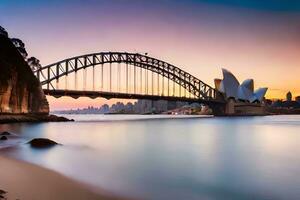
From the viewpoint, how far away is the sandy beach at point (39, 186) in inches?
439

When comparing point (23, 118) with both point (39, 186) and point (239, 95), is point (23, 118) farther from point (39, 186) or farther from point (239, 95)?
point (239, 95)

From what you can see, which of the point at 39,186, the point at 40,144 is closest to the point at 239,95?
the point at 40,144

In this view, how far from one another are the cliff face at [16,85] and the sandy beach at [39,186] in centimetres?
4485

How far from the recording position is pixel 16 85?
216ft

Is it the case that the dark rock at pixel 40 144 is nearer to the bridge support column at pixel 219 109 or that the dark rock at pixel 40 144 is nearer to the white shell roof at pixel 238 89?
the white shell roof at pixel 238 89

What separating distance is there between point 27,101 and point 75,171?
58.8 metres

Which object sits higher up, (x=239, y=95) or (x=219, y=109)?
(x=239, y=95)

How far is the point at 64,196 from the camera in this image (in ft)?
37.4

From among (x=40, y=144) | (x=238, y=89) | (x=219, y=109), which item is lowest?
(x=40, y=144)

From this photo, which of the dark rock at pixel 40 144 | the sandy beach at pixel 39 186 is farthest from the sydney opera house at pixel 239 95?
the sandy beach at pixel 39 186

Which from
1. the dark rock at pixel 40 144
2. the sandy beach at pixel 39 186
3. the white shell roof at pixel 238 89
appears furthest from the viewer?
the white shell roof at pixel 238 89

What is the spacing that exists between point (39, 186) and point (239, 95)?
159517mm

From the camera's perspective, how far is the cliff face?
59.1 metres

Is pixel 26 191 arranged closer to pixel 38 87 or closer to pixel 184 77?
pixel 38 87
